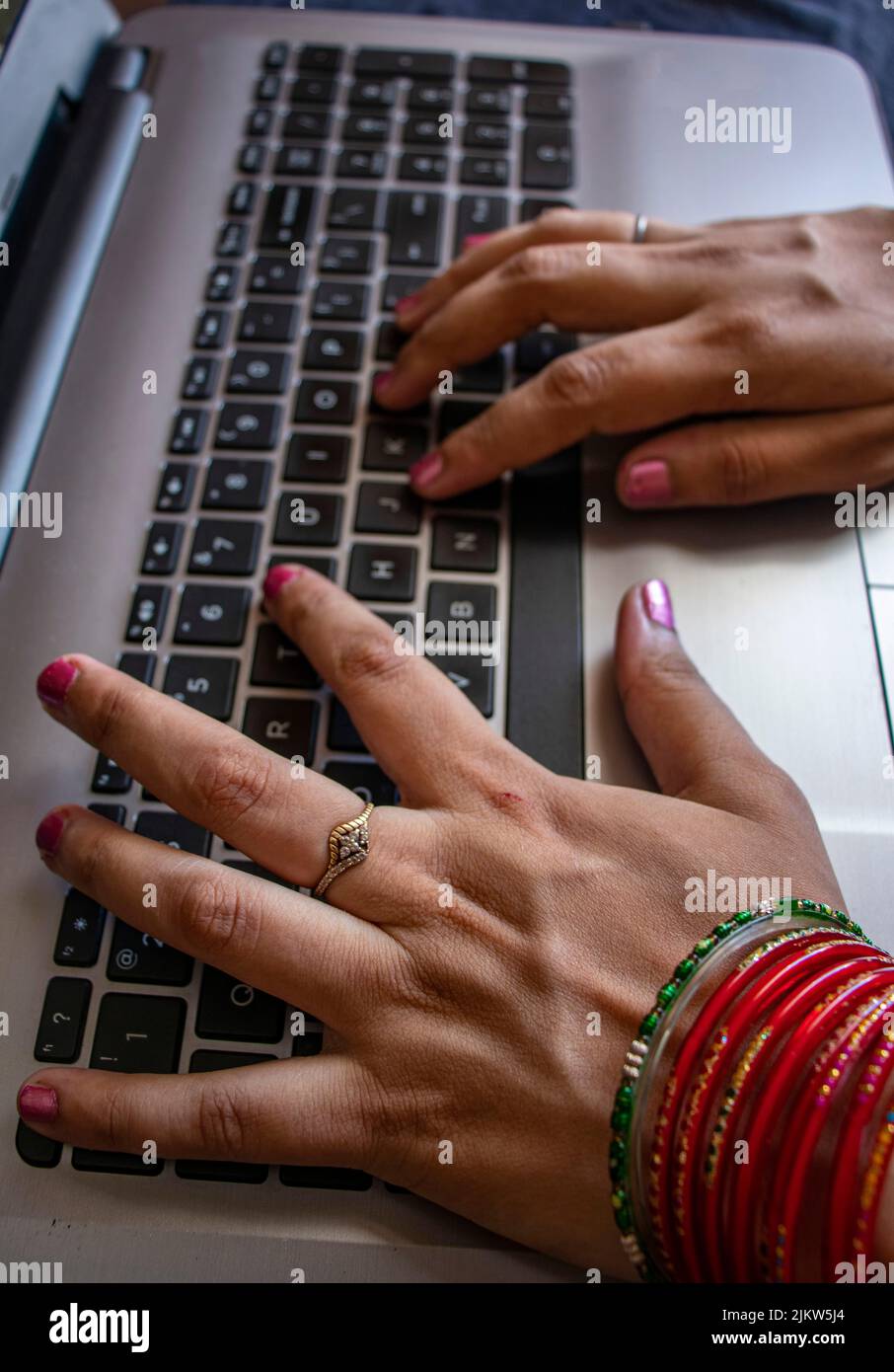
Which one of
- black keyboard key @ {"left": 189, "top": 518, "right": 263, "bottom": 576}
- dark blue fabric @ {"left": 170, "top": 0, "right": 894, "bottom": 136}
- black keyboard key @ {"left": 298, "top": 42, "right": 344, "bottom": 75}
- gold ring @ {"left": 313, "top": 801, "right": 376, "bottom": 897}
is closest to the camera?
gold ring @ {"left": 313, "top": 801, "right": 376, "bottom": 897}

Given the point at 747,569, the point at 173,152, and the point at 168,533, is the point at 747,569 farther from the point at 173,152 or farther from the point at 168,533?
the point at 173,152

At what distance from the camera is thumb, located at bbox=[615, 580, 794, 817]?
527mm

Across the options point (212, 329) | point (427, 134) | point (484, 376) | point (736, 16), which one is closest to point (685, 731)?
point (484, 376)

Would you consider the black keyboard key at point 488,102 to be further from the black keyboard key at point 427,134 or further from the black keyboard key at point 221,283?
the black keyboard key at point 221,283

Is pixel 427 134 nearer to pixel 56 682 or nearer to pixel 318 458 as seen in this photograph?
pixel 318 458

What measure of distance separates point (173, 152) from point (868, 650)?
1.95 feet

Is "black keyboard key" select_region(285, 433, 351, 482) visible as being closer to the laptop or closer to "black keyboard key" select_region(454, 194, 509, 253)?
the laptop

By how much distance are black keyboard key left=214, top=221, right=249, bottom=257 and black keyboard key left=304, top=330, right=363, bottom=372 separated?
0.09 m

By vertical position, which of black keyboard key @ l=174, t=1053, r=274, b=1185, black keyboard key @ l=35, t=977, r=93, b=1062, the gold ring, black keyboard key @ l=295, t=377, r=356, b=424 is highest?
black keyboard key @ l=295, t=377, r=356, b=424

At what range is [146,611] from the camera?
0.59 metres

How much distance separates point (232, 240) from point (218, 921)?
0.48m

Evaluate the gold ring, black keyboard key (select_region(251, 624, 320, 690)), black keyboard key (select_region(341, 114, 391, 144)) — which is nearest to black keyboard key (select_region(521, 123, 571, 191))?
black keyboard key (select_region(341, 114, 391, 144))

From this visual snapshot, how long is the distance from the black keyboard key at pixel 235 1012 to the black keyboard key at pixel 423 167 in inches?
22.3
